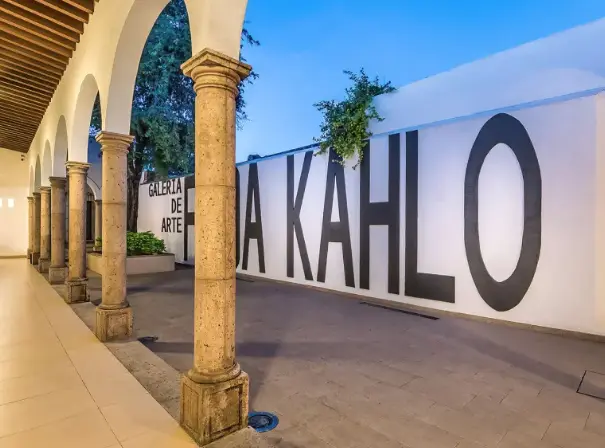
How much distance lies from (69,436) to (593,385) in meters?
3.98

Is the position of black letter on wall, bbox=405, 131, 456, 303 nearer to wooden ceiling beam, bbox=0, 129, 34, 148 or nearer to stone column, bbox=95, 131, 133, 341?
stone column, bbox=95, 131, 133, 341

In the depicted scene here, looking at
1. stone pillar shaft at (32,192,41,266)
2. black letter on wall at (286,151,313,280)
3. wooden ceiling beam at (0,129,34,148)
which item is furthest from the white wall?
black letter on wall at (286,151,313,280)

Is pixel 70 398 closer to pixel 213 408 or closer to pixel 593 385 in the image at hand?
pixel 213 408

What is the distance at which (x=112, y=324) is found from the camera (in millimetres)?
3992

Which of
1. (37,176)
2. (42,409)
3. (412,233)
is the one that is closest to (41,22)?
(42,409)

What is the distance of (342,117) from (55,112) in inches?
226

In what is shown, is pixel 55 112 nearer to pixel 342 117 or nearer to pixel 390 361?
pixel 342 117

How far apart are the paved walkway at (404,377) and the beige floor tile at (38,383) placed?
0.80 metres

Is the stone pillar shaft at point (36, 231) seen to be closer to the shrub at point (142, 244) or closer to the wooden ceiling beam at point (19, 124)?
the wooden ceiling beam at point (19, 124)

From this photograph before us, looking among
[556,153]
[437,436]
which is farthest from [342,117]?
[437,436]

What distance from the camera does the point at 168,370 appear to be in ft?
10.4

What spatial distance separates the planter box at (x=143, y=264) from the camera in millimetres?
9281

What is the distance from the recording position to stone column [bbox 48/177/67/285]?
7.40 m

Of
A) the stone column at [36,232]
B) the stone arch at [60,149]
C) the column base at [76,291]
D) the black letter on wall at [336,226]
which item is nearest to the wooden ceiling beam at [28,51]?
the stone arch at [60,149]
